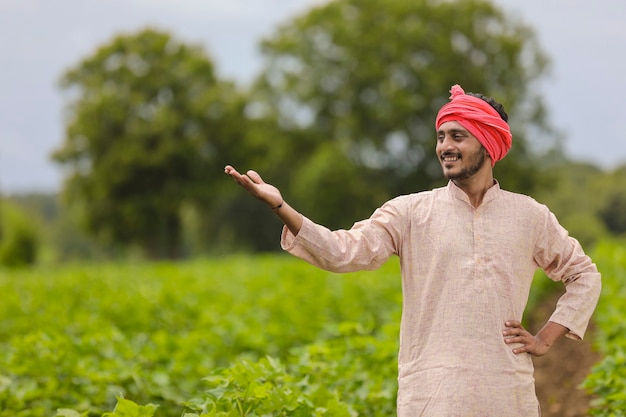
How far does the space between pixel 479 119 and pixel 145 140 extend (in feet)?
124

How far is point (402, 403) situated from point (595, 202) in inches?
1394

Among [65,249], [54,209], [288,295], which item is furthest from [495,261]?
[54,209]

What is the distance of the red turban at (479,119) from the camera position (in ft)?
11.1

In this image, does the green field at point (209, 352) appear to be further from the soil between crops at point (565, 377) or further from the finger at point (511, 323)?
the finger at point (511, 323)

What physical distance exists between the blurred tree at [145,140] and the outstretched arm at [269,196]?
36692 millimetres

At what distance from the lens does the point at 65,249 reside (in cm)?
7706

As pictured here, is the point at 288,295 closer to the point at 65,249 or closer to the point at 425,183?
the point at 425,183

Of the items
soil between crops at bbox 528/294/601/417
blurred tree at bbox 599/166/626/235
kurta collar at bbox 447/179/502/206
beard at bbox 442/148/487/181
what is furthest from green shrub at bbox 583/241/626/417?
blurred tree at bbox 599/166/626/235

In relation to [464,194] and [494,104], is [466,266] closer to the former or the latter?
[464,194]

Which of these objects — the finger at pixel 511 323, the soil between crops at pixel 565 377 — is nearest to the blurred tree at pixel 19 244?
the soil between crops at pixel 565 377

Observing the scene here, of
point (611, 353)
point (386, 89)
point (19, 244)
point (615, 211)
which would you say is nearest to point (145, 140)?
point (19, 244)

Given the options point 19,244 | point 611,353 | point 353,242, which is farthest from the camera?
point 19,244

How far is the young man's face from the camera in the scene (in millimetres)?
3389

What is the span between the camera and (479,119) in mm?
3365
